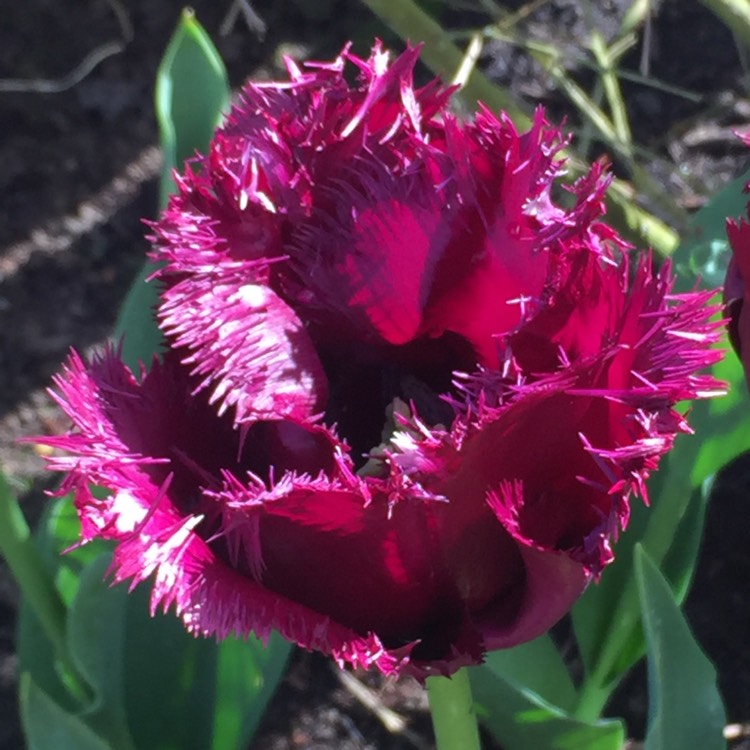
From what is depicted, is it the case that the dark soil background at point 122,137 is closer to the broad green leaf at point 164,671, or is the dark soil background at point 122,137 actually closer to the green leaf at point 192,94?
the broad green leaf at point 164,671

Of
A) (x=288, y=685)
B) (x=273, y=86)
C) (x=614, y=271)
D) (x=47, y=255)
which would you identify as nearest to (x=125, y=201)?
(x=47, y=255)

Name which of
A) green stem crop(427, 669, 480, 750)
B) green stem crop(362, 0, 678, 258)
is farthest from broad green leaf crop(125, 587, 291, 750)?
green stem crop(362, 0, 678, 258)

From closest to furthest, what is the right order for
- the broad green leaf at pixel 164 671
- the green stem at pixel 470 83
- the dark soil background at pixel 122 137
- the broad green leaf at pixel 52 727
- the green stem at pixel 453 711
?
the green stem at pixel 453 711 < the broad green leaf at pixel 52 727 < the broad green leaf at pixel 164 671 < the green stem at pixel 470 83 < the dark soil background at pixel 122 137

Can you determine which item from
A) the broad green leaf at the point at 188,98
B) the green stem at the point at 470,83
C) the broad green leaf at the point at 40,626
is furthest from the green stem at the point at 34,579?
the green stem at the point at 470,83

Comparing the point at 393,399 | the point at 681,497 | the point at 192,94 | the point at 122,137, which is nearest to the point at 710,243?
the point at 681,497

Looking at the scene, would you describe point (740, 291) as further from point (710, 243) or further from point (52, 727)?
point (52, 727)
